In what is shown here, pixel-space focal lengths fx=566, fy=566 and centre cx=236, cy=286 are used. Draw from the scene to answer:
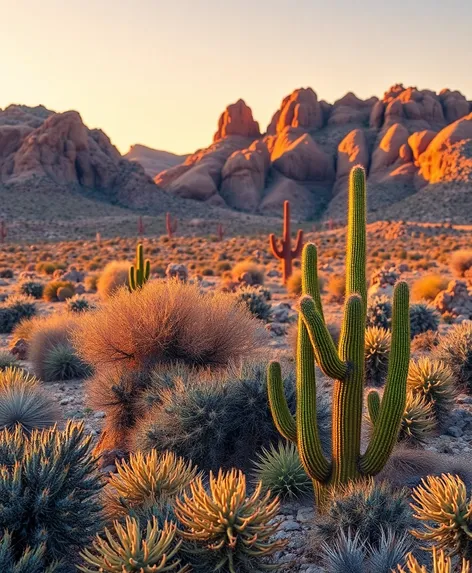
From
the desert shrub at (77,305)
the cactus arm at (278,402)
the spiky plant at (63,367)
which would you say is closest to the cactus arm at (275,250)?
the desert shrub at (77,305)

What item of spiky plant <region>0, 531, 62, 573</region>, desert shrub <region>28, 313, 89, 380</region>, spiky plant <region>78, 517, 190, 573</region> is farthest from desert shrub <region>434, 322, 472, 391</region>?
spiky plant <region>0, 531, 62, 573</region>

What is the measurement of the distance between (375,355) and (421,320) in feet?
11.9

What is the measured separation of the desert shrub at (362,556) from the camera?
3.84 meters

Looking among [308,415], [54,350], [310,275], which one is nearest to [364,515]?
[308,415]

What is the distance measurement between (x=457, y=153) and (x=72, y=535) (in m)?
65.0

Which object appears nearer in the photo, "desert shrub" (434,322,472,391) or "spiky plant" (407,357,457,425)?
"spiky plant" (407,357,457,425)

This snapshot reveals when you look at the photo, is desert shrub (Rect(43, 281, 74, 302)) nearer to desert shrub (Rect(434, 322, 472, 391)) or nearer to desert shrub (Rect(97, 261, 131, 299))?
desert shrub (Rect(97, 261, 131, 299))

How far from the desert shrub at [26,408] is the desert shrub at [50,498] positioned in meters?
2.55

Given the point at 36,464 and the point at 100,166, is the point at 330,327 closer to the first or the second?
the point at 36,464

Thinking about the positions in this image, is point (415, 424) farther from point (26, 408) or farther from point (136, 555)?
point (26, 408)

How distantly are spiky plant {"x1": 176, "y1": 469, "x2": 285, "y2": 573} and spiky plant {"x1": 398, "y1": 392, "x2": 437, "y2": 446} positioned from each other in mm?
3199

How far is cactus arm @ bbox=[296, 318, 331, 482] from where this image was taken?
4711mm

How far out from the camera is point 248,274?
21062mm

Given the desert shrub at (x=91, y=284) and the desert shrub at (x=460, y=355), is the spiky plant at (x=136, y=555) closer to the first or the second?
the desert shrub at (x=460, y=355)
